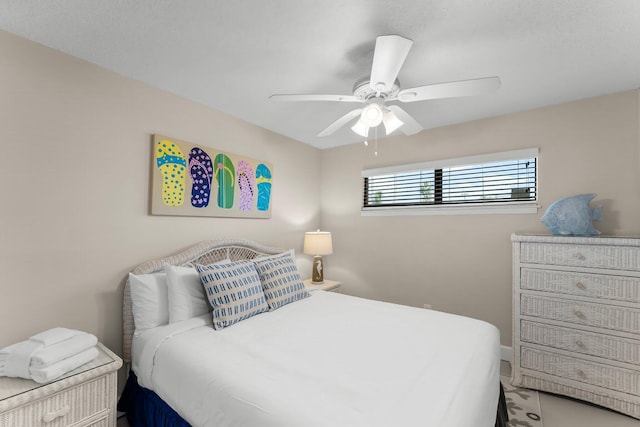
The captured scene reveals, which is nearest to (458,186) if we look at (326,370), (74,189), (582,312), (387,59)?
(582,312)

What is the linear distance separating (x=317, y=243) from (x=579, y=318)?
2.42 metres

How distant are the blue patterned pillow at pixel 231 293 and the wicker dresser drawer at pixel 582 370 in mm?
2190

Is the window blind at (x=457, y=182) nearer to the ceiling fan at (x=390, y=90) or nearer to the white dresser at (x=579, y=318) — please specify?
the white dresser at (x=579, y=318)

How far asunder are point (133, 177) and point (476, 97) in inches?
112

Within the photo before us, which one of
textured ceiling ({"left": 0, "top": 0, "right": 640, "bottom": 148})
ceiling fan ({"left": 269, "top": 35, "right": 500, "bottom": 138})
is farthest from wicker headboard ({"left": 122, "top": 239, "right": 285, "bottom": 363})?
ceiling fan ({"left": 269, "top": 35, "right": 500, "bottom": 138})

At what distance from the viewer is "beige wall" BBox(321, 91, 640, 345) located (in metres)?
2.35

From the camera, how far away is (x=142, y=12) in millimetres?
1479

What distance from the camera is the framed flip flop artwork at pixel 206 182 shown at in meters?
2.34

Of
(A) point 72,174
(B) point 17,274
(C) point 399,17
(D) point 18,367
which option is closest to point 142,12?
(A) point 72,174

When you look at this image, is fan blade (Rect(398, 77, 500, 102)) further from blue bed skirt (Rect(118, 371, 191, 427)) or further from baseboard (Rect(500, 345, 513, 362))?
baseboard (Rect(500, 345, 513, 362))

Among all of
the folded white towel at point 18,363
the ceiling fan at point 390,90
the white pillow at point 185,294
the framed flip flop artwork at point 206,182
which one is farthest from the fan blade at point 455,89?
the folded white towel at point 18,363

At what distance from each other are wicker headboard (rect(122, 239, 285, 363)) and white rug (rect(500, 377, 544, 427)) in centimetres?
235

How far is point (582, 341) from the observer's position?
2.16 meters

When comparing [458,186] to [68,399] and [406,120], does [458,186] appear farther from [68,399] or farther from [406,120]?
[68,399]
